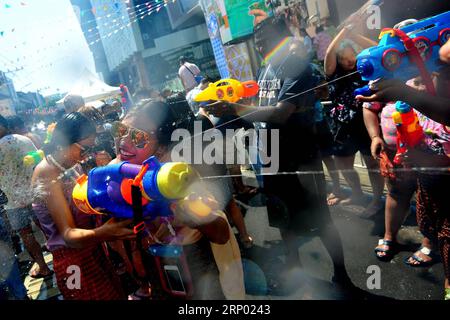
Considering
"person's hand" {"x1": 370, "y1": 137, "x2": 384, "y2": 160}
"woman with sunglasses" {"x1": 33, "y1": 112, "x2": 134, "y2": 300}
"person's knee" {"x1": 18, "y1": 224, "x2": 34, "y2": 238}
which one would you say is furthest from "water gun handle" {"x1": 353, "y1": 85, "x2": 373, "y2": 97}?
"person's knee" {"x1": 18, "y1": 224, "x2": 34, "y2": 238}

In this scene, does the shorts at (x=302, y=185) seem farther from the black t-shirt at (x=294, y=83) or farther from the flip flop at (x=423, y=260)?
the flip flop at (x=423, y=260)

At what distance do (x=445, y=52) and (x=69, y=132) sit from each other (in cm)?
199

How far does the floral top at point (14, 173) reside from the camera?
3215 mm

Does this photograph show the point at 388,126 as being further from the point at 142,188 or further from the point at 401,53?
the point at 142,188

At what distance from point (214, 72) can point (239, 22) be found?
42.6 ft

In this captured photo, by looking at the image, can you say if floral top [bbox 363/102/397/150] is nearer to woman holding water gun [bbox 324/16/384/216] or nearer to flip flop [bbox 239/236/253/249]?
woman holding water gun [bbox 324/16/384/216]

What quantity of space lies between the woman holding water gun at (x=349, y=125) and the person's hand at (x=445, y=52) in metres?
1.48

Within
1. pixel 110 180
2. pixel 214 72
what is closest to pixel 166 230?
pixel 110 180

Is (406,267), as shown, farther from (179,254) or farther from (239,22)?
(239,22)

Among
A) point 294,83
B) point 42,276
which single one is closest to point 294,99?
point 294,83

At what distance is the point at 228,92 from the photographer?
107 inches

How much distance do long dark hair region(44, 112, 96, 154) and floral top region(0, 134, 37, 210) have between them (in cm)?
154

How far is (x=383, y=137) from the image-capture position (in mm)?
2594

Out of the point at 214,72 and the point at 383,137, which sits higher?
the point at 214,72
